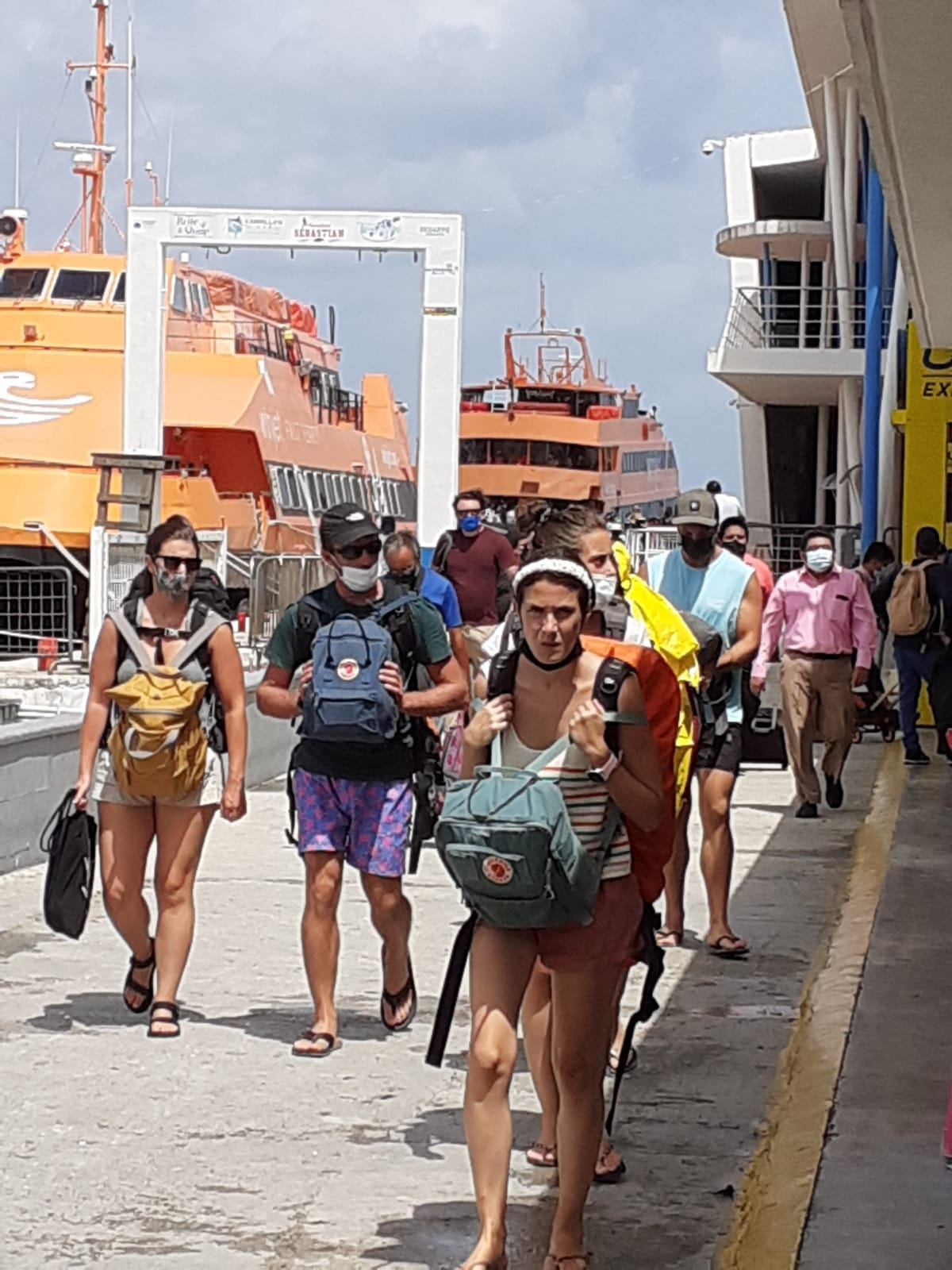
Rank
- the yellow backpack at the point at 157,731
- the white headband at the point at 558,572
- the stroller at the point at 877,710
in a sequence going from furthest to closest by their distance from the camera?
1. the stroller at the point at 877,710
2. the yellow backpack at the point at 157,731
3. the white headband at the point at 558,572

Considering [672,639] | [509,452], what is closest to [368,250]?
[672,639]

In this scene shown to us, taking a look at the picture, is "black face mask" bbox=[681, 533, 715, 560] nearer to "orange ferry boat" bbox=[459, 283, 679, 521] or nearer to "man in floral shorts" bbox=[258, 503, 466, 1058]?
"man in floral shorts" bbox=[258, 503, 466, 1058]

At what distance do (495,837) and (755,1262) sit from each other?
1204 mm

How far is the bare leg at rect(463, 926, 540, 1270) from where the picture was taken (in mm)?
4723

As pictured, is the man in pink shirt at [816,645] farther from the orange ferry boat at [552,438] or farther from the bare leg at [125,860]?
the orange ferry boat at [552,438]

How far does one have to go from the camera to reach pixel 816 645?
44.9ft

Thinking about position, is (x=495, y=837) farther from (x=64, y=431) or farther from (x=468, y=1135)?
(x=64, y=431)

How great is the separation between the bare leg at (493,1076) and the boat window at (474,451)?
52663mm

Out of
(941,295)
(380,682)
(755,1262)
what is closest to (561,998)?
(755,1262)

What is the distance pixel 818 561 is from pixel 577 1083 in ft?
30.3

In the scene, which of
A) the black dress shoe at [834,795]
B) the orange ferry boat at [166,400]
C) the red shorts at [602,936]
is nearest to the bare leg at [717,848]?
the red shorts at [602,936]

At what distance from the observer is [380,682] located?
702cm

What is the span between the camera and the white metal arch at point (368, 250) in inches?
729

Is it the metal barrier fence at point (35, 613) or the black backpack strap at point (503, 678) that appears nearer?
the black backpack strap at point (503, 678)
